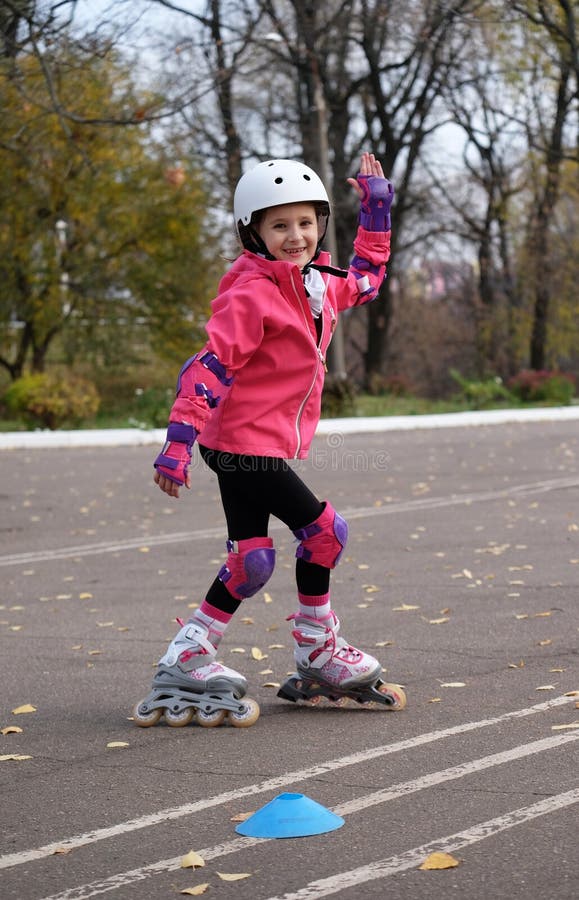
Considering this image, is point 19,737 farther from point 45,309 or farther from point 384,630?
point 45,309

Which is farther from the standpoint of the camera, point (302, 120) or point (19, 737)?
point (302, 120)

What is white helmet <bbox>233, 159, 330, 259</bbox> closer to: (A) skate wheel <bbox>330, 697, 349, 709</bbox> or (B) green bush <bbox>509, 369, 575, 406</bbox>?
(A) skate wheel <bbox>330, 697, 349, 709</bbox>

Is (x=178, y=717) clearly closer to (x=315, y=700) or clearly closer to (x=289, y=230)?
(x=315, y=700)

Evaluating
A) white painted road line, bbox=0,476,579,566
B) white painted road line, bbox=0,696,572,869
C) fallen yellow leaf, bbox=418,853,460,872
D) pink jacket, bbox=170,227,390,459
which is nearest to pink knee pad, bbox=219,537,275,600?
pink jacket, bbox=170,227,390,459

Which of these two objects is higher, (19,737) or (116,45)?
(116,45)

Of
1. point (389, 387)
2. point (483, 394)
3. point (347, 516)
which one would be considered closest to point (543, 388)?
point (483, 394)

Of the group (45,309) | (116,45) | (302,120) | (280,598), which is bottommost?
(280,598)

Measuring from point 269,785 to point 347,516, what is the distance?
25.1ft

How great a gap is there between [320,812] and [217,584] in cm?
163

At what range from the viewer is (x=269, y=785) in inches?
175

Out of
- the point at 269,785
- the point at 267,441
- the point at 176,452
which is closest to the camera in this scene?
the point at 269,785

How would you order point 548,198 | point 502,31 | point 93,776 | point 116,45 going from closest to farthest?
point 93,776 < point 116,45 < point 502,31 < point 548,198

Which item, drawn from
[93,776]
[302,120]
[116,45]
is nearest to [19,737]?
[93,776]

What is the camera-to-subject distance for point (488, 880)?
11.5ft
